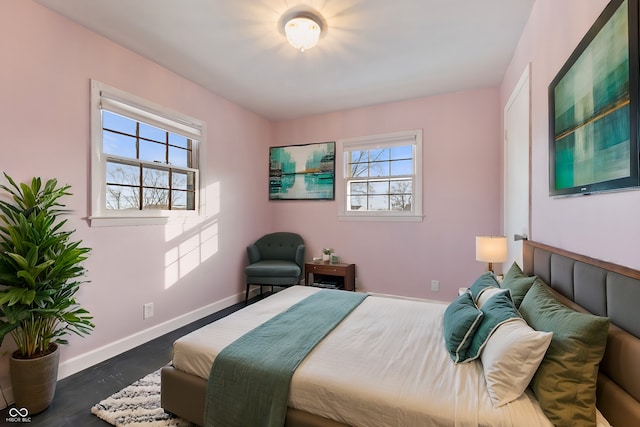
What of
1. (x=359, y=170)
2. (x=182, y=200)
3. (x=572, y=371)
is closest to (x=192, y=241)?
(x=182, y=200)

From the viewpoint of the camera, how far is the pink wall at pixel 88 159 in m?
1.97

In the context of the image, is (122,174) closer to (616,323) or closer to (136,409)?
(136,409)

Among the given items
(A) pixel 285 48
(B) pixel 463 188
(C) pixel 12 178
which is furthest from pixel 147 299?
(B) pixel 463 188

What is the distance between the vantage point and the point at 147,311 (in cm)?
277

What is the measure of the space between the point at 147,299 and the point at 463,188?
371 centimetres

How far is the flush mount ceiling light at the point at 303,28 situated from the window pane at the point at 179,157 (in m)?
1.77

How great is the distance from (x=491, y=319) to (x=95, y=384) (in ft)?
8.76

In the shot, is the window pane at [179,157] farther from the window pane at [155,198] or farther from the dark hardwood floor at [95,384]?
the dark hardwood floor at [95,384]

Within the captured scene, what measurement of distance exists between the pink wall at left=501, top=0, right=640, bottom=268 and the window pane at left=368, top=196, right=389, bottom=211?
77.6 inches

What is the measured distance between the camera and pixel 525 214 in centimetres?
229

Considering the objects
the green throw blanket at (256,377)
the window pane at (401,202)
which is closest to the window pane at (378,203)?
the window pane at (401,202)

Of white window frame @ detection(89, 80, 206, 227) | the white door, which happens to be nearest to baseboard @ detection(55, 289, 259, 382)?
white window frame @ detection(89, 80, 206, 227)

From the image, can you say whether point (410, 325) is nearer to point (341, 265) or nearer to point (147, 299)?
point (341, 265)

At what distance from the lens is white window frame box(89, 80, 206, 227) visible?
2.35 metres
